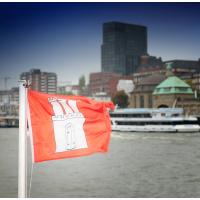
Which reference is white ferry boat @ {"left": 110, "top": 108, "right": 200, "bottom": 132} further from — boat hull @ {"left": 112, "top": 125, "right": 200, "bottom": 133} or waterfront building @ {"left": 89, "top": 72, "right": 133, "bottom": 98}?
waterfront building @ {"left": 89, "top": 72, "right": 133, "bottom": 98}

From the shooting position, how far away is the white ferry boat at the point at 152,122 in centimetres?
2405

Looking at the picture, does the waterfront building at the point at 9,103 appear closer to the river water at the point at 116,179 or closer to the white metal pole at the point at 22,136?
the river water at the point at 116,179

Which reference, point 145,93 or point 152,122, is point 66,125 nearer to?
point 152,122

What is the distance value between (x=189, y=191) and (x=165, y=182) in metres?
0.99

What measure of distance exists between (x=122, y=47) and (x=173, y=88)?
3949 cm

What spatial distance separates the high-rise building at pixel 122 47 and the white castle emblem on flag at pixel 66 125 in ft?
225

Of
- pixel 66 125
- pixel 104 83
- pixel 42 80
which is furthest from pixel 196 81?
pixel 66 125

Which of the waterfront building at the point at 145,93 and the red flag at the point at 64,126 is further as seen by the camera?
the waterfront building at the point at 145,93

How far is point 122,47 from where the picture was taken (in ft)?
257

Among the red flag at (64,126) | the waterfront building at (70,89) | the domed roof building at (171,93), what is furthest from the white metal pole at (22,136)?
the waterfront building at (70,89)

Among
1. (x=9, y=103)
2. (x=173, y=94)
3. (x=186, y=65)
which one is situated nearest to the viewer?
(x=173, y=94)

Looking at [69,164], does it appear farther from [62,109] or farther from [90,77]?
[90,77]

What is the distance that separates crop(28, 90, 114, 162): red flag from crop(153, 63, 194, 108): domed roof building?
1445 inches

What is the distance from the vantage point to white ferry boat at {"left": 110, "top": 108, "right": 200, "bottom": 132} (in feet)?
78.9
